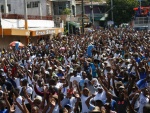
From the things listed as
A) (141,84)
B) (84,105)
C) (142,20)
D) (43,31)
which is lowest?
(84,105)

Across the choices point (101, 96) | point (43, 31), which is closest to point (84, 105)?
point (101, 96)

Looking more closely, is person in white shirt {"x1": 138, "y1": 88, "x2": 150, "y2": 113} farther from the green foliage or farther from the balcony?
the green foliage

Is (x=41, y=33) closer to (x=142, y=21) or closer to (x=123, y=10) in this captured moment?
(x=142, y=21)

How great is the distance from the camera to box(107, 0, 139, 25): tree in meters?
60.7

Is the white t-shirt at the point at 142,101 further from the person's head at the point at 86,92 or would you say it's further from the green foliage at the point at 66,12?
the green foliage at the point at 66,12

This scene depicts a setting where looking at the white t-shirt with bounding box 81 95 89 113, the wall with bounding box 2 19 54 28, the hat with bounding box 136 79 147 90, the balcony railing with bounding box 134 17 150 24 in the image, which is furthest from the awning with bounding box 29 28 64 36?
the white t-shirt with bounding box 81 95 89 113

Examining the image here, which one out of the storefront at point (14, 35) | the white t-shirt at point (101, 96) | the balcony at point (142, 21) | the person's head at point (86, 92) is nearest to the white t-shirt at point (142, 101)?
the white t-shirt at point (101, 96)

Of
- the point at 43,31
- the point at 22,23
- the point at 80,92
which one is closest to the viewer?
the point at 80,92

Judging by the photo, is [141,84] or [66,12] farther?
[66,12]

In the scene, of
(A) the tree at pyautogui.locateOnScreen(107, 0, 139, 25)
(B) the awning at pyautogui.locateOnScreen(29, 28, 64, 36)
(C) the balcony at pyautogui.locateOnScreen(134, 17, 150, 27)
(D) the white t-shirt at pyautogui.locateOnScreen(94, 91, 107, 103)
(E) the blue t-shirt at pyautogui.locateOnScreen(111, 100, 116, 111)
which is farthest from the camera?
(A) the tree at pyautogui.locateOnScreen(107, 0, 139, 25)

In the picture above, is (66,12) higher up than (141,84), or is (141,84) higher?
(66,12)

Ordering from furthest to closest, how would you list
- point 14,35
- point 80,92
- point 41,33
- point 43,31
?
point 43,31, point 41,33, point 14,35, point 80,92

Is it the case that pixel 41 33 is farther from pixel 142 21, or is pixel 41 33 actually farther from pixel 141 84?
pixel 141 84

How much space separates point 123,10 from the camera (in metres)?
60.4
